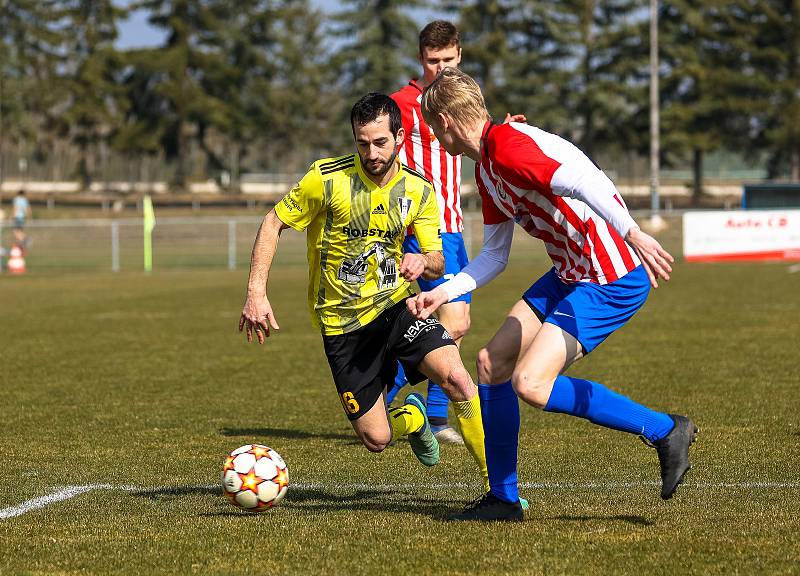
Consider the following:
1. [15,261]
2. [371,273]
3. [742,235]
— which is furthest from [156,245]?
[371,273]

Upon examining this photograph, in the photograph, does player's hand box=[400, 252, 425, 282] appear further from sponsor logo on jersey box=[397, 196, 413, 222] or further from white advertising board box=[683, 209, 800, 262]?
white advertising board box=[683, 209, 800, 262]

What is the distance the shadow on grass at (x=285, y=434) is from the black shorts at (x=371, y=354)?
1.90 meters

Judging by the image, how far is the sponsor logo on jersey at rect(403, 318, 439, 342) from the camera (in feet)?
20.5

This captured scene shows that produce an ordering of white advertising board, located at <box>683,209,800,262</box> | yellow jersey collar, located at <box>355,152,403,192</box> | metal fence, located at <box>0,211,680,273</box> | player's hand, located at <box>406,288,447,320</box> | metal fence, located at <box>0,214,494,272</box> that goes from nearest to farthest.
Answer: player's hand, located at <box>406,288,447,320</box>, yellow jersey collar, located at <box>355,152,403,192</box>, white advertising board, located at <box>683,209,800,262</box>, metal fence, located at <box>0,211,680,273</box>, metal fence, located at <box>0,214,494,272</box>

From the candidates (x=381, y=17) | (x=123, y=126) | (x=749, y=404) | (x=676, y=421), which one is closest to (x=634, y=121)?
(x=381, y=17)

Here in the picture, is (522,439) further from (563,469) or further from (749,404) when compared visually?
(749,404)

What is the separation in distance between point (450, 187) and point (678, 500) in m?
3.10

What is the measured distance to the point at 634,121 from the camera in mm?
65688

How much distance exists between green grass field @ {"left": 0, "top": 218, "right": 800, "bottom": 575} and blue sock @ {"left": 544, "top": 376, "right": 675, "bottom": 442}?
0.41 metres

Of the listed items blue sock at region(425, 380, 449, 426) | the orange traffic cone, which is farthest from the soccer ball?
the orange traffic cone

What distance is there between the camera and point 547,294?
5801mm

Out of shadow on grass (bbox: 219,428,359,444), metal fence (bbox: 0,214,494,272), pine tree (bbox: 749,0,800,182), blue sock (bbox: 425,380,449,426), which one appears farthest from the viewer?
pine tree (bbox: 749,0,800,182)

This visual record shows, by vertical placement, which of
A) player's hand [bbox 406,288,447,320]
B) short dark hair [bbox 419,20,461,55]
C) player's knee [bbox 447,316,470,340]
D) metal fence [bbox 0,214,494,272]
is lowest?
metal fence [bbox 0,214,494,272]

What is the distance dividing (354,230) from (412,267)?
1.60 ft
